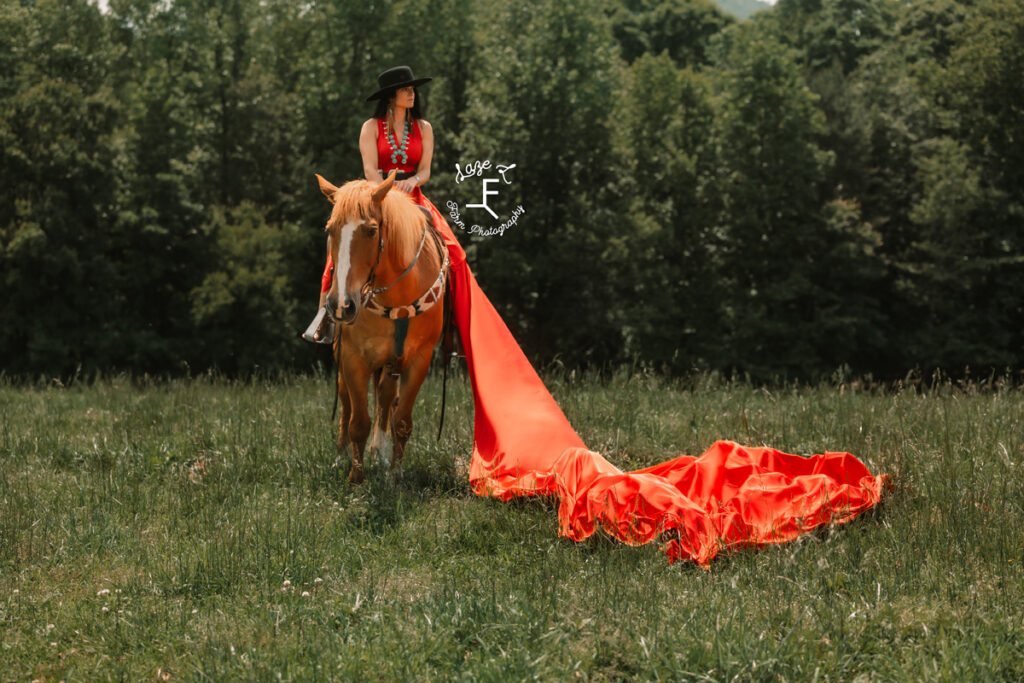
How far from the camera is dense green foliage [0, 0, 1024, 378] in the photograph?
32031 mm

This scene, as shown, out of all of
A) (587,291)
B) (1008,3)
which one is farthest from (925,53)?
(587,291)

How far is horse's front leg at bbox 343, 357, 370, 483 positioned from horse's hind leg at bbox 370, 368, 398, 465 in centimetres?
24

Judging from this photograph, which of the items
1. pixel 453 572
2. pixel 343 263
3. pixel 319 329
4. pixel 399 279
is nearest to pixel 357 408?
pixel 319 329

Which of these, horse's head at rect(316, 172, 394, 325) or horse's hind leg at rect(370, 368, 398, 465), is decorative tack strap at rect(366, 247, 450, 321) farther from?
horse's hind leg at rect(370, 368, 398, 465)

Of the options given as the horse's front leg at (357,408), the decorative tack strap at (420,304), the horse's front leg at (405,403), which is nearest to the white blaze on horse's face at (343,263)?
the decorative tack strap at (420,304)

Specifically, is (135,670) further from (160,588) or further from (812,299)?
(812,299)

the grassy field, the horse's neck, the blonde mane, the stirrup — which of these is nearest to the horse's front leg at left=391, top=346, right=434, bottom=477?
the grassy field

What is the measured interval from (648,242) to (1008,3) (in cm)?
1563

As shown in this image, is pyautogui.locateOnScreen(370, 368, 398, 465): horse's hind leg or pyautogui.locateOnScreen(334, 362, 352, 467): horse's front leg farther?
pyautogui.locateOnScreen(334, 362, 352, 467): horse's front leg

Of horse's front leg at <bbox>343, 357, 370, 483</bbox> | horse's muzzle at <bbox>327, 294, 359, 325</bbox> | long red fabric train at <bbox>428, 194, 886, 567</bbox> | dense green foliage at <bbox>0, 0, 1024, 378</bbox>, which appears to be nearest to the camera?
long red fabric train at <bbox>428, 194, 886, 567</bbox>

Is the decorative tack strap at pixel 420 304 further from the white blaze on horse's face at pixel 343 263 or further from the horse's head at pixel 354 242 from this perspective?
the white blaze on horse's face at pixel 343 263

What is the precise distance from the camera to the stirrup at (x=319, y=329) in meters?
6.21

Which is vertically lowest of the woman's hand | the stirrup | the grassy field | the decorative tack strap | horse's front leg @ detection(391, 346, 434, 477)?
the grassy field

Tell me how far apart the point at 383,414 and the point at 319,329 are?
1.14 meters
